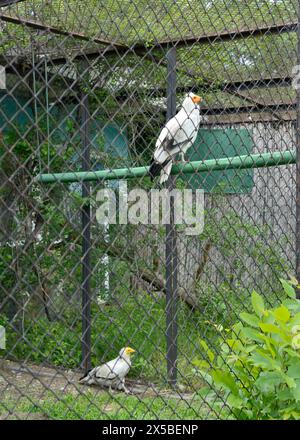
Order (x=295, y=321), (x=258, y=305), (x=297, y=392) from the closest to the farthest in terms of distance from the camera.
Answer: (x=297, y=392) < (x=295, y=321) < (x=258, y=305)

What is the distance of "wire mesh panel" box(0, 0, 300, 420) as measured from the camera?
6.63ft

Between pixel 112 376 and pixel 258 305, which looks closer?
pixel 258 305

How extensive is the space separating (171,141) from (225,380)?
1145 mm

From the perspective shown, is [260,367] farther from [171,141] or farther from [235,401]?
[171,141]

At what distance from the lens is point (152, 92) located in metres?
4.33

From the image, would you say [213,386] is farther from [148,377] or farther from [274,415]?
[148,377]

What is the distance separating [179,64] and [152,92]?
0.55 metres

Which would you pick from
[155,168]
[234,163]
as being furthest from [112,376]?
[234,163]

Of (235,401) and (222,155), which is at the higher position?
(222,155)

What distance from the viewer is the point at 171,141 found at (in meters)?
2.71

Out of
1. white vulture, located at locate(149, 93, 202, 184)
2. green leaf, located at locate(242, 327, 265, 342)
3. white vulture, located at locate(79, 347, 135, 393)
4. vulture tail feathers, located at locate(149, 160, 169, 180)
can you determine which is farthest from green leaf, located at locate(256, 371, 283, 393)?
white vulture, located at locate(79, 347, 135, 393)

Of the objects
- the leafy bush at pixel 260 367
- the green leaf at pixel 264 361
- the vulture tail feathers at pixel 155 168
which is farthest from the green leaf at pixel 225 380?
the vulture tail feathers at pixel 155 168

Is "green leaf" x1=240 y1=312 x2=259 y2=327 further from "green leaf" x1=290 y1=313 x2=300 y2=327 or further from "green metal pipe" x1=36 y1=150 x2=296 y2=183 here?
"green metal pipe" x1=36 y1=150 x2=296 y2=183

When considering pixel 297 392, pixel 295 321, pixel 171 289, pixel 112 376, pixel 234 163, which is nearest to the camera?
pixel 297 392
